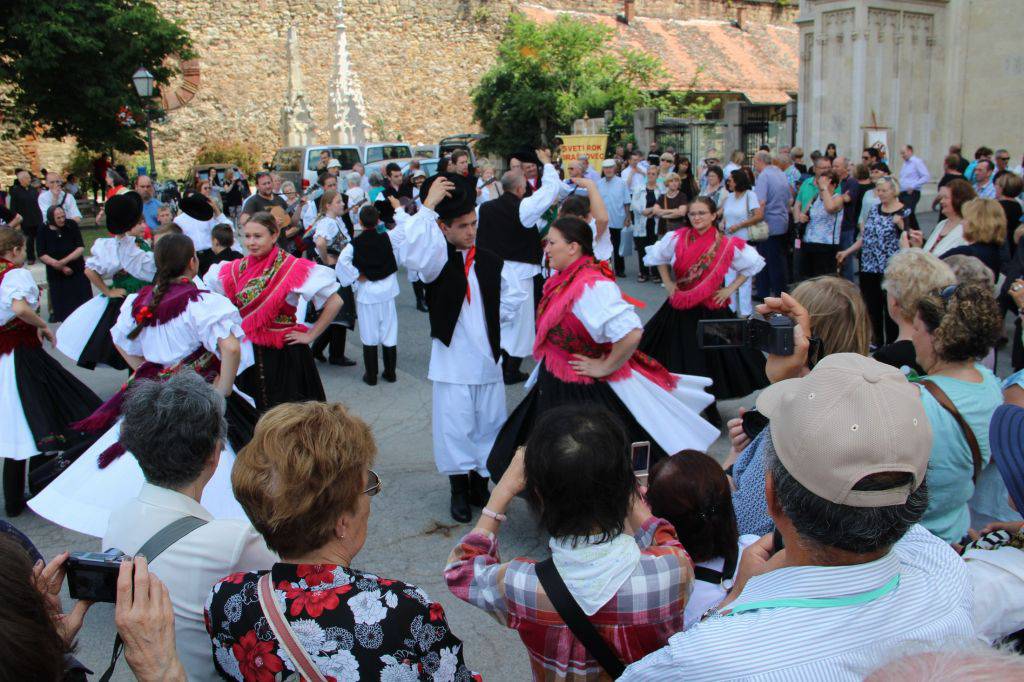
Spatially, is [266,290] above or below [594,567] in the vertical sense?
above

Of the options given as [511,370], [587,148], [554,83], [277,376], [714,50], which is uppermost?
[714,50]

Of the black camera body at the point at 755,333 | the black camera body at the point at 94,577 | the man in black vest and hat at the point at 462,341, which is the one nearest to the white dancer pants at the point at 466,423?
the man in black vest and hat at the point at 462,341

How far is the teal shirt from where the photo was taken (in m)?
2.67

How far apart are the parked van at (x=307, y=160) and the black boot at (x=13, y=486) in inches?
590

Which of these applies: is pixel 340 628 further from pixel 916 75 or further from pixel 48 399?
pixel 916 75

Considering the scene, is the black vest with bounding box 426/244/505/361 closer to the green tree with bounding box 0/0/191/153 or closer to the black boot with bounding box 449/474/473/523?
the black boot with bounding box 449/474/473/523

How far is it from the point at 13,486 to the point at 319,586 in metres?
4.33

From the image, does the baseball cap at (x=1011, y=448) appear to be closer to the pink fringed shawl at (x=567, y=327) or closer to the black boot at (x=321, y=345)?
the pink fringed shawl at (x=567, y=327)

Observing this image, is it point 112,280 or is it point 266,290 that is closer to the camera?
point 266,290

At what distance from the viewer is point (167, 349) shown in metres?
4.35

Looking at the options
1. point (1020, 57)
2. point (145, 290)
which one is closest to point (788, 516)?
point (145, 290)

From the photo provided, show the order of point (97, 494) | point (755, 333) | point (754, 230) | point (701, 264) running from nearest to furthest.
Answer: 1. point (755, 333)
2. point (97, 494)
3. point (701, 264)
4. point (754, 230)

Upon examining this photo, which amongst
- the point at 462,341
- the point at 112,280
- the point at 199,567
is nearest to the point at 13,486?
the point at 112,280

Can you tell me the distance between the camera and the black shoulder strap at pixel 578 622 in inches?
78.6
